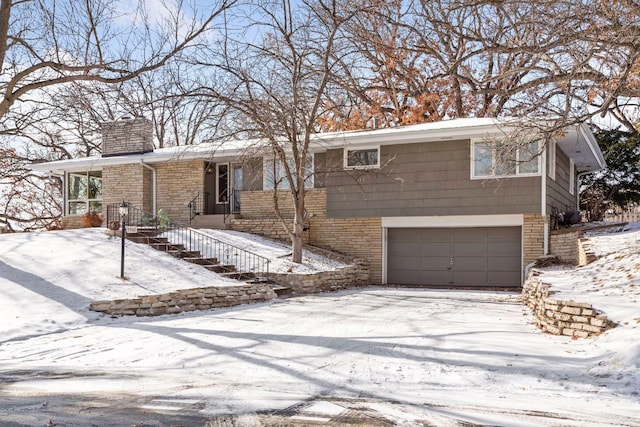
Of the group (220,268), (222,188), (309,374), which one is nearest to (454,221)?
(220,268)

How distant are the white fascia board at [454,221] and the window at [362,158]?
70.2 inches

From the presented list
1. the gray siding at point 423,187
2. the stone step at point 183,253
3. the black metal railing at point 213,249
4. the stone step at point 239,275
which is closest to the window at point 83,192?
the black metal railing at point 213,249

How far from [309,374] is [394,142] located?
11.8m

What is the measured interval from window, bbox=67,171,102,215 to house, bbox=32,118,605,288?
205cm

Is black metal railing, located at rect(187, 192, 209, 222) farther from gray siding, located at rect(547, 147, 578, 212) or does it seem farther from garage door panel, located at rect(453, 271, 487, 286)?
gray siding, located at rect(547, 147, 578, 212)

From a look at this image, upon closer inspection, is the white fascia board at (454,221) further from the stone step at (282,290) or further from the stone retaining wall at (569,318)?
the stone retaining wall at (569,318)

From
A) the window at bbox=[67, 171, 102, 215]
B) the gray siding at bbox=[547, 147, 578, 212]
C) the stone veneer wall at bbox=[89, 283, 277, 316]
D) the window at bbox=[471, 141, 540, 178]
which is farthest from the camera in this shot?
the window at bbox=[67, 171, 102, 215]

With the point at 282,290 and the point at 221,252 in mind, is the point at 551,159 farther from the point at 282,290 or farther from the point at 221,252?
the point at 221,252

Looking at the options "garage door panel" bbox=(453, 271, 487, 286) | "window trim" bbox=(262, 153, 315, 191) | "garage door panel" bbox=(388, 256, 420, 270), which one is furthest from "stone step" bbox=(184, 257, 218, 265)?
"garage door panel" bbox=(453, 271, 487, 286)

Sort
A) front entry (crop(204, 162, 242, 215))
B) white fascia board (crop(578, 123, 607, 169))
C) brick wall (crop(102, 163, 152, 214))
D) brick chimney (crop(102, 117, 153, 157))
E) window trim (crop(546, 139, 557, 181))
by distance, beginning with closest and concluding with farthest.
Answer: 1. white fascia board (crop(578, 123, 607, 169))
2. window trim (crop(546, 139, 557, 181))
3. front entry (crop(204, 162, 242, 215))
4. brick wall (crop(102, 163, 152, 214))
5. brick chimney (crop(102, 117, 153, 157))

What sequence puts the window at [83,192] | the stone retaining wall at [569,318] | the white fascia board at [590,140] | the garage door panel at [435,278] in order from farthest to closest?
the window at [83,192] < the garage door panel at [435,278] < the white fascia board at [590,140] < the stone retaining wall at [569,318]

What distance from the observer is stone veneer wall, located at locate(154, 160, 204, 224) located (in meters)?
19.8

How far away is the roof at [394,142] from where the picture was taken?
14.8 m

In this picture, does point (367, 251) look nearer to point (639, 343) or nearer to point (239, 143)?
point (239, 143)
